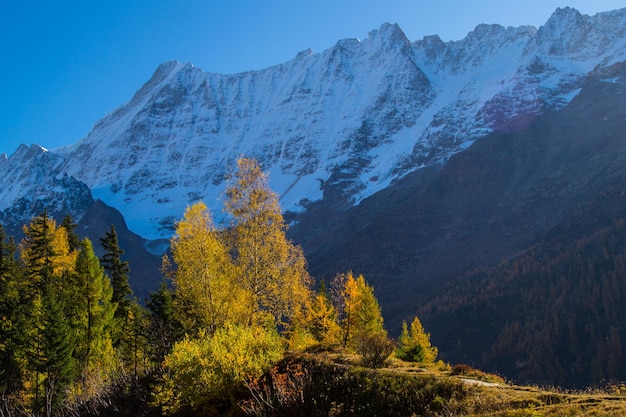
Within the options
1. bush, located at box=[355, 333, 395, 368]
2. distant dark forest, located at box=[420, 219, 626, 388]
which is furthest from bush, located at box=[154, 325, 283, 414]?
distant dark forest, located at box=[420, 219, 626, 388]

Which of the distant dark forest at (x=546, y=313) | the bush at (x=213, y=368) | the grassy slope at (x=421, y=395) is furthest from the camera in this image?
the distant dark forest at (x=546, y=313)

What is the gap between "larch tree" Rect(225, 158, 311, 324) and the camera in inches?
922

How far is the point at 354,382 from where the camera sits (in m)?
17.1

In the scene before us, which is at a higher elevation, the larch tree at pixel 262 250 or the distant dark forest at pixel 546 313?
the larch tree at pixel 262 250

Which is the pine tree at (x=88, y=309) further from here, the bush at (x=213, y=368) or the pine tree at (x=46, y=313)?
the bush at (x=213, y=368)

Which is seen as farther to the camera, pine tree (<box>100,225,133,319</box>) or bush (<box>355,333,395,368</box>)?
pine tree (<box>100,225,133,319</box>)

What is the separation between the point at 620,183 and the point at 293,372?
719 feet

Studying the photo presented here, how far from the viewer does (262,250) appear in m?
23.9

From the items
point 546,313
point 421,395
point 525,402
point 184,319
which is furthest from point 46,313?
point 546,313

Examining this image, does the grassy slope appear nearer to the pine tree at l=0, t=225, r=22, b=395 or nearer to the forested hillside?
the forested hillside

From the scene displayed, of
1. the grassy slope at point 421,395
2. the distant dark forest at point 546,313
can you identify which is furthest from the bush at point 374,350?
the distant dark forest at point 546,313

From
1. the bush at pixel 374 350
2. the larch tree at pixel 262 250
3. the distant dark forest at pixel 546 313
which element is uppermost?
the larch tree at pixel 262 250

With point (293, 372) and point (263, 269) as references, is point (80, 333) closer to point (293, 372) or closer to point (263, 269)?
point (263, 269)

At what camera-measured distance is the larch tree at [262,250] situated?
76.8 ft
